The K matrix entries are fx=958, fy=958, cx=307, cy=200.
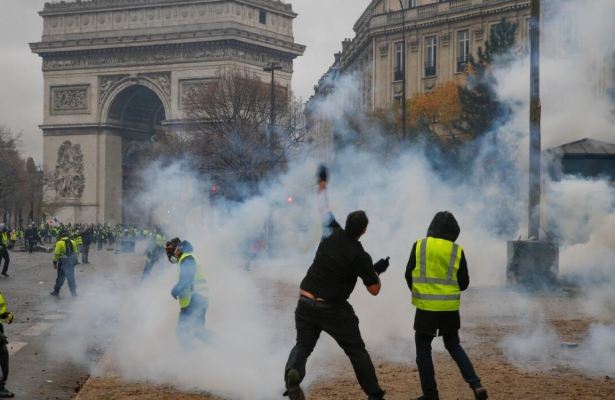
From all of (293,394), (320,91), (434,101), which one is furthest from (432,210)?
(434,101)

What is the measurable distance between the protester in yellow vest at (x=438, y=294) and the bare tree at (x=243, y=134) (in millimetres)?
13393

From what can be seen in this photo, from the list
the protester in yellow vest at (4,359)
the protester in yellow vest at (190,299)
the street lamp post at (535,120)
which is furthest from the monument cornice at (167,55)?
the protester in yellow vest at (4,359)

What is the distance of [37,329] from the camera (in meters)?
15.9

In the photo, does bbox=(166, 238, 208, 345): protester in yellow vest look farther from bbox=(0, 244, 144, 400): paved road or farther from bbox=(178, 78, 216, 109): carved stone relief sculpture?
bbox=(178, 78, 216, 109): carved stone relief sculpture

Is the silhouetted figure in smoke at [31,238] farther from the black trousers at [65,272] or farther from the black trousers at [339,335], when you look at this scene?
the black trousers at [339,335]

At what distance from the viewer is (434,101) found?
41344 mm

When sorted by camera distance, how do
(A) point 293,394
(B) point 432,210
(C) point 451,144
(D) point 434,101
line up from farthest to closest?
(D) point 434,101
(C) point 451,144
(B) point 432,210
(A) point 293,394

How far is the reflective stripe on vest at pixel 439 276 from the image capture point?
8.57m

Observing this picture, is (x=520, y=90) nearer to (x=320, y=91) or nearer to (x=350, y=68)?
(x=320, y=91)

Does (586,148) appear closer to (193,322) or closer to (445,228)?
(193,322)

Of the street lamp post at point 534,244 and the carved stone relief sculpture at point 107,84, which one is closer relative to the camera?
the street lamp post at point 534,244

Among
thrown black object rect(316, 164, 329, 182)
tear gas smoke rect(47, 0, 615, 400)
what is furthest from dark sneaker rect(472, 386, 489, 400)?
thrown black object rect(316, 164, 329, 182)

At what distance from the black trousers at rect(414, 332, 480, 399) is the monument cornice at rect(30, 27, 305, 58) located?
2545 inches

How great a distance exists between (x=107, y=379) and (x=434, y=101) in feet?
106
